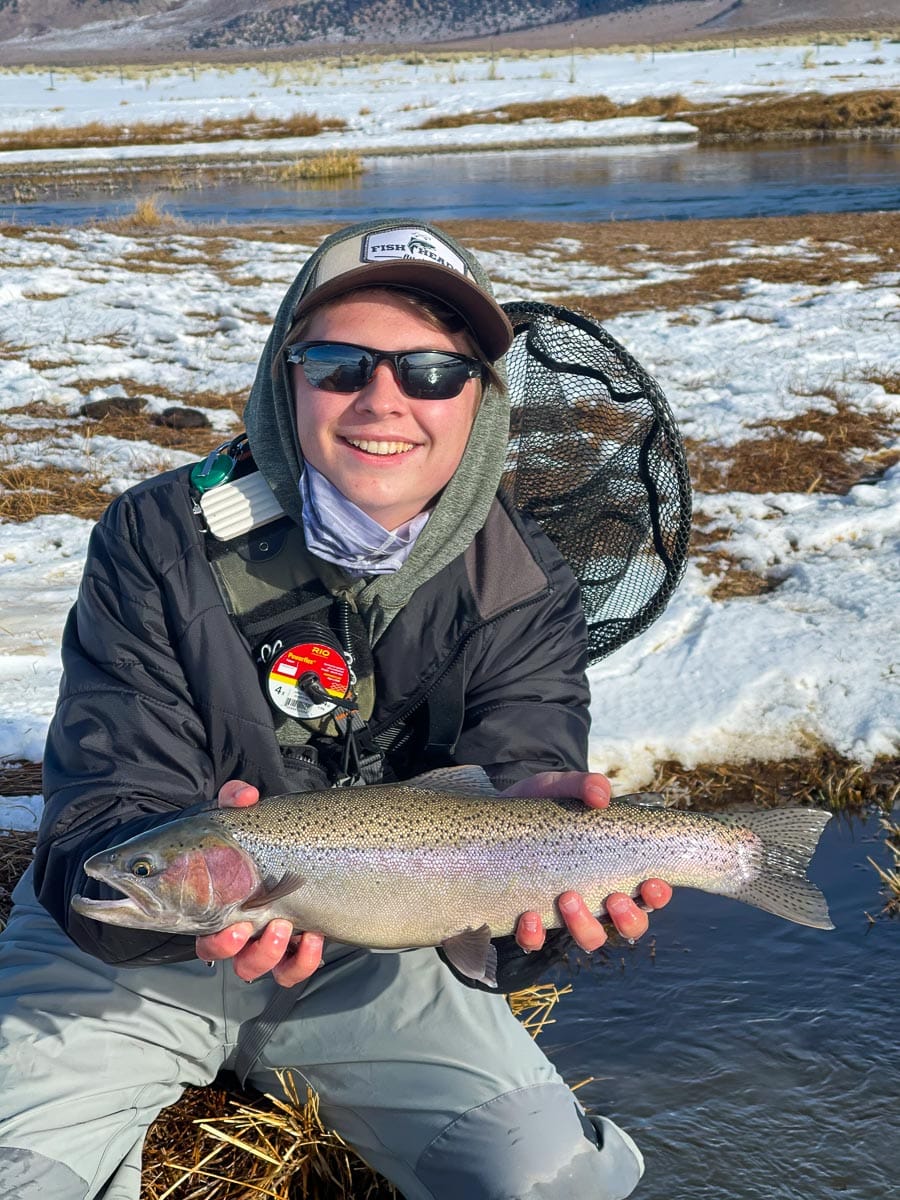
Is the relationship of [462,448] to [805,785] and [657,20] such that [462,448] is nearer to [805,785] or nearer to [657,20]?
[805,785]

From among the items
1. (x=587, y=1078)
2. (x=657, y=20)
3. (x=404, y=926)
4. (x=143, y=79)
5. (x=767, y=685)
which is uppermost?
(x=657, y=20)

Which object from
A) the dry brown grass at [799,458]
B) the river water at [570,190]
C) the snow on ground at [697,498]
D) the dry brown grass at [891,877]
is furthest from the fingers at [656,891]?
the river water at [570,190]

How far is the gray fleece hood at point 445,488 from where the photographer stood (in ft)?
10.3

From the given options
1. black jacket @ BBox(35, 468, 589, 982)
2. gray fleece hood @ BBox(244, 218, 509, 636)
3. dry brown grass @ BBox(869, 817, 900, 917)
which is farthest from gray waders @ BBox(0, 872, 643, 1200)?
dry brown grass @ BBox(869, 817, 900, 917)

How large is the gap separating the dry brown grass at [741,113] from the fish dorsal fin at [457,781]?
37692mm

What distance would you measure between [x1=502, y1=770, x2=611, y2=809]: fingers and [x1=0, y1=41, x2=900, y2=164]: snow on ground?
37.9 meters

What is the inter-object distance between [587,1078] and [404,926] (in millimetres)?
1429

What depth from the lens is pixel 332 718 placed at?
312 centimetres

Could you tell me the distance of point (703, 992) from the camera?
401 centimetres

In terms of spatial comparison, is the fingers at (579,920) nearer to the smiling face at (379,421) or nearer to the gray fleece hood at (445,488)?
the gray fleece hood at (445,488)

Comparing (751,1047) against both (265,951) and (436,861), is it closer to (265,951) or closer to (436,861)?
(436,861)

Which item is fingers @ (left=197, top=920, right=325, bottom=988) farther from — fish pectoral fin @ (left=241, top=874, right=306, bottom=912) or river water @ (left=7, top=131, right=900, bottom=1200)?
river water @ (left=7, top=131, right=900, bottom=1200)

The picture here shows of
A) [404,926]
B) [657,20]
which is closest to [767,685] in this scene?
[404,926]

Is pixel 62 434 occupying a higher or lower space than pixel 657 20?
lower
